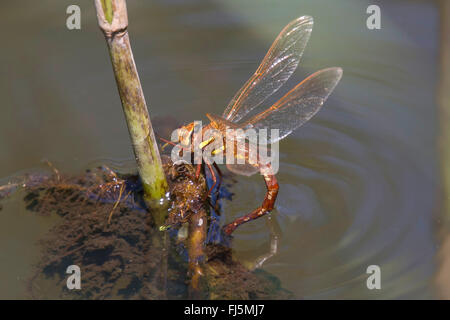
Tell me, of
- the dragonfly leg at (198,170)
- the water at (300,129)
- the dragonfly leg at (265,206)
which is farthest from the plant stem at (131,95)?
the water at (300,129)

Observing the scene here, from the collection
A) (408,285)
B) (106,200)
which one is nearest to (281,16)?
(106,200)

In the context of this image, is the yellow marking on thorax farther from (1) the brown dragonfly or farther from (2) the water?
(2) the water

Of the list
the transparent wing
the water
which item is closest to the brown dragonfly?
the transparent wing

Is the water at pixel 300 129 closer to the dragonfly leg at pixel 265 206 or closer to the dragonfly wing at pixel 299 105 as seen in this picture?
the dragonfly leg at pixel 265 206

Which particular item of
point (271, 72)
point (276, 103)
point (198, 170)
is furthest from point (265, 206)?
point (271, 72)

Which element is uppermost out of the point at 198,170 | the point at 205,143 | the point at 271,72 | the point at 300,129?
the point at 271,72

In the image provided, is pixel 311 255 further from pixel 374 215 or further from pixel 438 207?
pixel 438 207

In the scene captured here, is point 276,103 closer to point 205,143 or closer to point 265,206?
point 205,143
